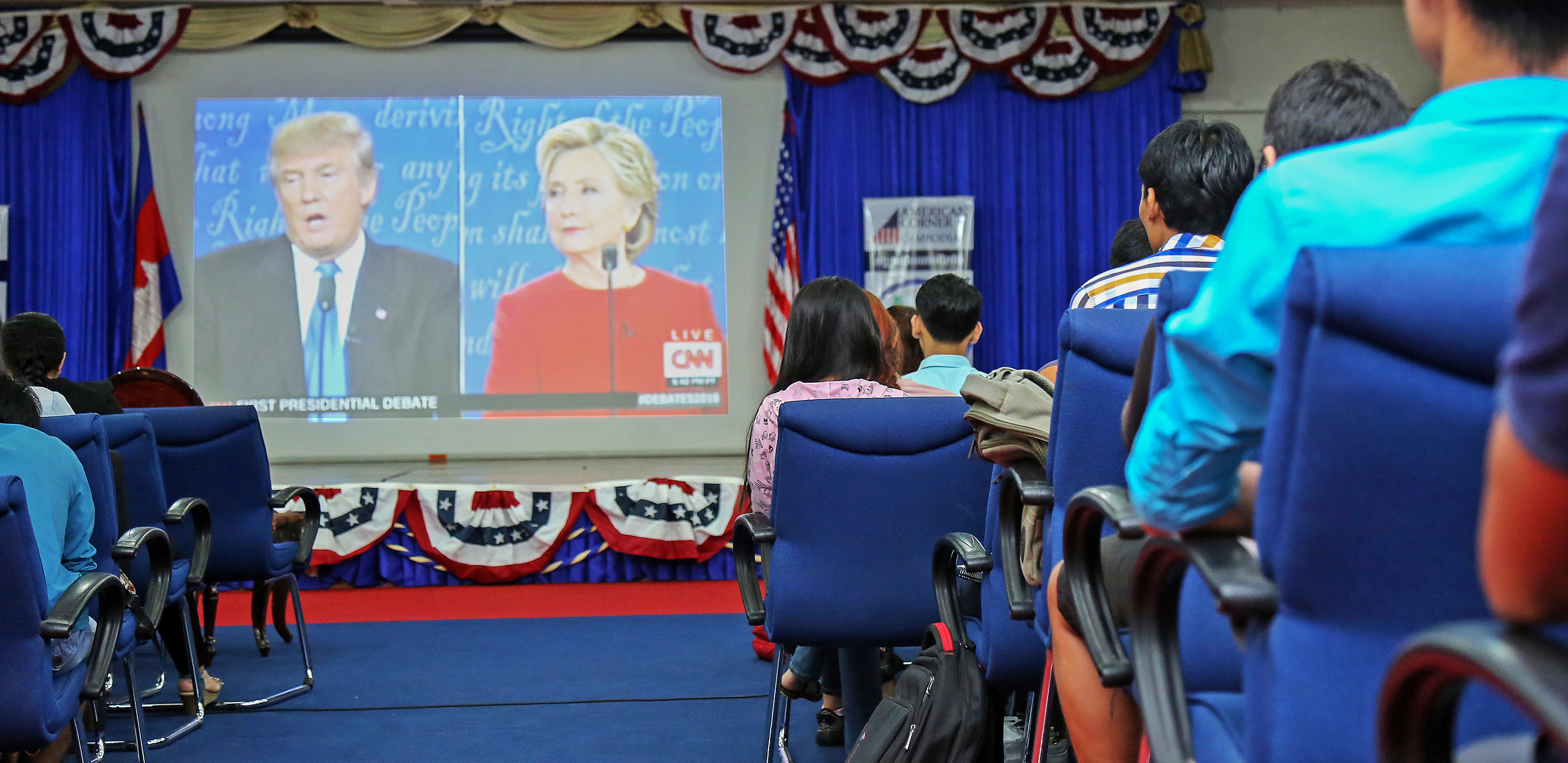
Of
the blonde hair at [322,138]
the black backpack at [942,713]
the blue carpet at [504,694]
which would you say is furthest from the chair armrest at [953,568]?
the blonde hair at [322,138]

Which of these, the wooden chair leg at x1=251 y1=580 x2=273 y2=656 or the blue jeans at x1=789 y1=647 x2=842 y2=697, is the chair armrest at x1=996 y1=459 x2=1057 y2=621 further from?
the wooden chair leg at x1=251 y1=580 x2=273 y2=656

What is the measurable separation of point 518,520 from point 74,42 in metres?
3.53


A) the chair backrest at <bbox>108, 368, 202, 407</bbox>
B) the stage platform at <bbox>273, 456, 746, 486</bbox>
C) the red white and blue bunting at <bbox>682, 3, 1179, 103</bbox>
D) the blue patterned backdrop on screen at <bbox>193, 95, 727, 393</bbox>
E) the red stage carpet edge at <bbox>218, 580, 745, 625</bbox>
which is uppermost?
the red white and blue bunting at <bbox>682, 3, 1179, 103</bbox>

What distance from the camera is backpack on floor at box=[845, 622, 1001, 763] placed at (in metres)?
1.83

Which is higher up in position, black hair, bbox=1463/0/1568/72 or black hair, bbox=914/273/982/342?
black hair, bbox=1463/0/1568/72

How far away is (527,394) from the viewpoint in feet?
20.0

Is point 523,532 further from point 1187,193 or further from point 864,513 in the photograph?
point 1187,193

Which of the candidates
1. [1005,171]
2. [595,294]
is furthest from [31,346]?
[1005,171]

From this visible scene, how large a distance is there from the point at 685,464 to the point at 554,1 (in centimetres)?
254

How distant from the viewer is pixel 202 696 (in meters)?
3.08

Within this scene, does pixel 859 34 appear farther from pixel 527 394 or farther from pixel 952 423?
pixel 952 423

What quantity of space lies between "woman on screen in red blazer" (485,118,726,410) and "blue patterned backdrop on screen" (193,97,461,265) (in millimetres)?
524

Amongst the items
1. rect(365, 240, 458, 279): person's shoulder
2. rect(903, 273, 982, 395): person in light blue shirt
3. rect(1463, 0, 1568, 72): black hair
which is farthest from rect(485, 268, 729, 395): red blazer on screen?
rect(1463, 0, 1568, 72): black hair

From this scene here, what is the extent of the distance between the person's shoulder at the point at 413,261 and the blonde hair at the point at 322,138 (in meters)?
0.41
